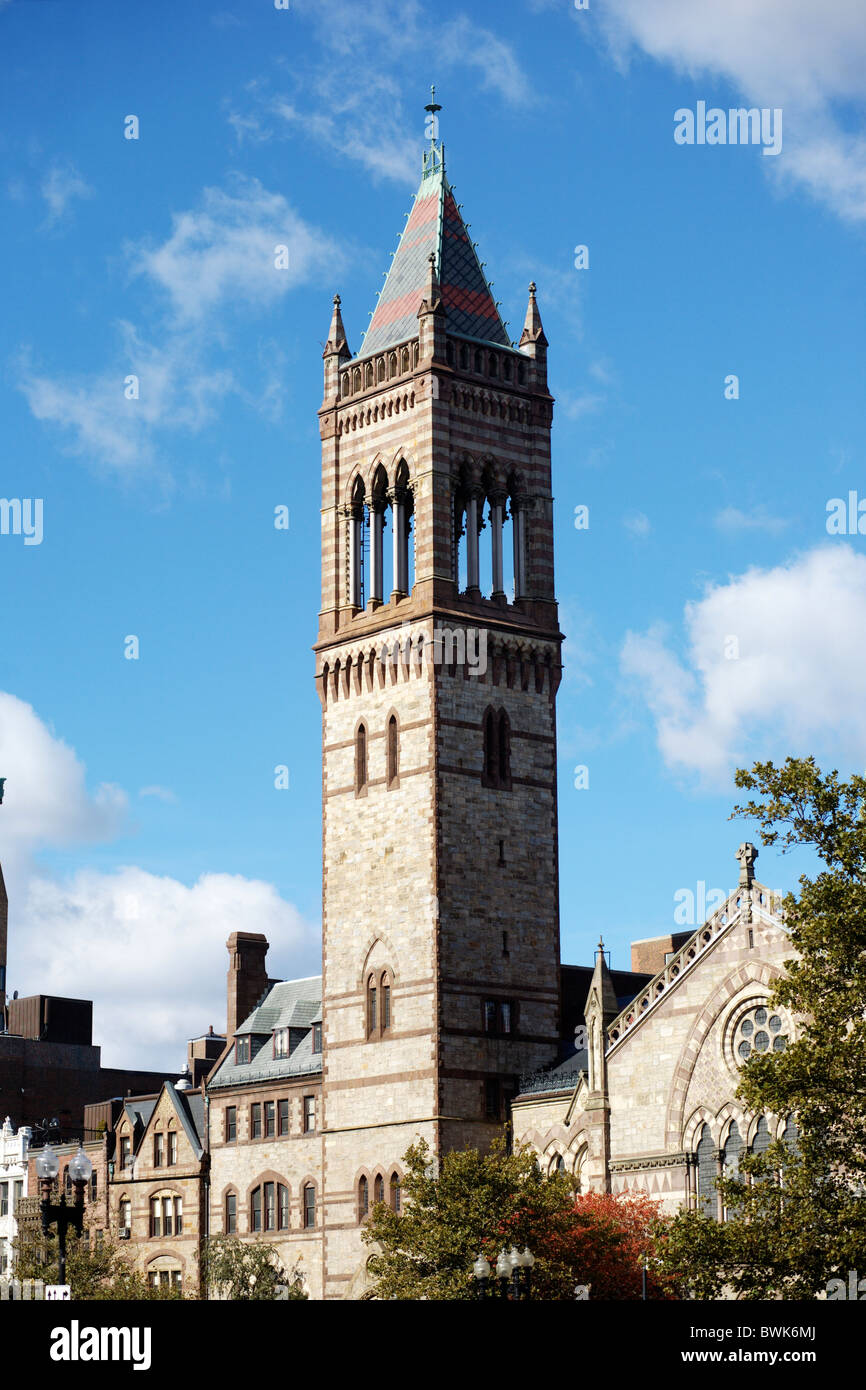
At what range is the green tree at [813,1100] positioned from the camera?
45812 mm

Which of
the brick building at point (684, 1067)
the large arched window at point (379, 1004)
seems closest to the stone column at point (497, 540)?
the large arched window at point (379, 1004)

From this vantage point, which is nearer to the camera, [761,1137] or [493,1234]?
[493,1234]

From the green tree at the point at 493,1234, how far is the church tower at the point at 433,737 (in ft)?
34.2

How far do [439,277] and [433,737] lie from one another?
19474 mm

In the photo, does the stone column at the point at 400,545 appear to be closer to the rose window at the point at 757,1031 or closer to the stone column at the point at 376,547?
the stone column at the point at 376,547

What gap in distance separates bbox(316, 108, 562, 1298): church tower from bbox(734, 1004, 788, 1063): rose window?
13019 millimetres

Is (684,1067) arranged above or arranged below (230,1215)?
above

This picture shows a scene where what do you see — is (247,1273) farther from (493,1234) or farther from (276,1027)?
(493,1234)

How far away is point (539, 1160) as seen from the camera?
245 ft

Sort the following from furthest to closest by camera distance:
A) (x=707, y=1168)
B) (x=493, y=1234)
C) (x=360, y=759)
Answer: (x=360, y=759)
(x=707, y=1168)
(x=493, y=1234)

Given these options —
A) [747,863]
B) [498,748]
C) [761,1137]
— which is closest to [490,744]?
[498,748]

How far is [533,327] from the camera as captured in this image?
287 feet
